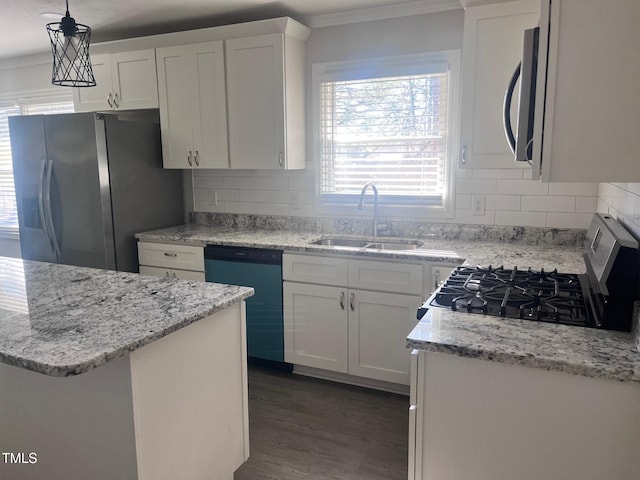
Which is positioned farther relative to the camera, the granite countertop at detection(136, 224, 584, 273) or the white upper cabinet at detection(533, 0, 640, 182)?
the granite countertop at detection(136, 224, 584, 273)

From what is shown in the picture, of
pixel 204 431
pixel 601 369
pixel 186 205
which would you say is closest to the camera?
pixel 601 369

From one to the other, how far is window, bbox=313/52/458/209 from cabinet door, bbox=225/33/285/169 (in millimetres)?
339

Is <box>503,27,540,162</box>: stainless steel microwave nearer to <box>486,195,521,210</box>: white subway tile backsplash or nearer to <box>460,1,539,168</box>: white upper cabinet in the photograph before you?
<box>460,1,539,168</box>: white upper cabinet

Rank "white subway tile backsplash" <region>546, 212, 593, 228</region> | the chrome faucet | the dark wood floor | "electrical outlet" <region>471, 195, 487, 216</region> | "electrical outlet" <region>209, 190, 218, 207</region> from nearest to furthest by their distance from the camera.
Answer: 1. the dark wood floor
2. "white subway tile backsplash" <region>546, 212, 593, 228</region>
3. "electrical outlet" <region>471, 195, 487, 216</region>
4. the chrome faucet
5. "electrical outlet" <region>209, 190, 218, 207</region>

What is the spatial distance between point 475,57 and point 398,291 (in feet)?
4.31

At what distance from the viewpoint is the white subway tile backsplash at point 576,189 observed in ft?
9.06

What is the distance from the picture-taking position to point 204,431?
179 centimetres

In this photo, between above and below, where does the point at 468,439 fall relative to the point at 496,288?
below

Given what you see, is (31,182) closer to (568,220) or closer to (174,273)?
(174,273)

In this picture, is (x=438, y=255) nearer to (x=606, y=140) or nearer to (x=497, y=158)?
(x=497, y=158)

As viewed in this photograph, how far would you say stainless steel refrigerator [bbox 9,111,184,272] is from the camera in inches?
129

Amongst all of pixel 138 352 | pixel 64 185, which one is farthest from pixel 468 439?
pixel 64 185

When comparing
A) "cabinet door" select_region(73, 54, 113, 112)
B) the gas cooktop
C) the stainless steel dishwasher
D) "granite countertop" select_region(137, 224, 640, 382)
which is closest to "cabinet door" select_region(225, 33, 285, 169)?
the stainless steel dishwasher

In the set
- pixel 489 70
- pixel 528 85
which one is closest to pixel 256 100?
pixel 489 70
